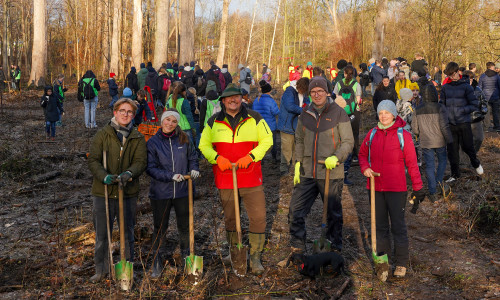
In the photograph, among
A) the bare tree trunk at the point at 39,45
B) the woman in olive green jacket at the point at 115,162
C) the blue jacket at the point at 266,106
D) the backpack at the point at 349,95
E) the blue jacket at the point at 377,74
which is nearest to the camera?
the woman in olive green jacket at the point at 115,162

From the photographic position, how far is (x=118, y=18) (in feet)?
99.6

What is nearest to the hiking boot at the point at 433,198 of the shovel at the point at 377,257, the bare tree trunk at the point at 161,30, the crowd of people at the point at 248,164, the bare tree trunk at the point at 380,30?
the crowd of people at the point at 248,164

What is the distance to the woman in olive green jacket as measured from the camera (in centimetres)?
482

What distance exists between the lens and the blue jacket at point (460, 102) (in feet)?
27.0

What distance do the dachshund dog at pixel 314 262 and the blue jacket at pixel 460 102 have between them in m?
4.40

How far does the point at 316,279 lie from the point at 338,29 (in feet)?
118

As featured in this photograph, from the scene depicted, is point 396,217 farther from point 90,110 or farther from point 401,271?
point 90,110

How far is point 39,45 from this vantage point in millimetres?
25875

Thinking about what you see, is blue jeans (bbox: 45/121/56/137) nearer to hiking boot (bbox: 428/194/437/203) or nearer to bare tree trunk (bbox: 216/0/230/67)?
hiking boot (bbox: 428/194/437/203)

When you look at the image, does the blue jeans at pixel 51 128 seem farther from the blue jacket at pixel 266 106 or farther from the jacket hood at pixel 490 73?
the jacket hood at pixel 490 73

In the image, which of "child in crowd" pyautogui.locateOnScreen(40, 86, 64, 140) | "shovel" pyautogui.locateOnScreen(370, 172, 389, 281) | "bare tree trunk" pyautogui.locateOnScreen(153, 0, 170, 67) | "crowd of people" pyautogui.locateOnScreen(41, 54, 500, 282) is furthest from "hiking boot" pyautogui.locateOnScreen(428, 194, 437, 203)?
"bare tree trunk" pyautogui.locateOnScreen(153, 0, 170, 67)

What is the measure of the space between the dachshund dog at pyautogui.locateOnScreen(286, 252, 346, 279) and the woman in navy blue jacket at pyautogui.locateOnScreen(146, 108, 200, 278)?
129cm

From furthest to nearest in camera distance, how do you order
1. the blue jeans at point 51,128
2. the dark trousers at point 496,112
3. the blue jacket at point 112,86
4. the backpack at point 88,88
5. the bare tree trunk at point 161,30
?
1. the bare tree trunk at point 161,30
2. the blue jacket at point 112,86
3. the backpack at point 88,88
4. the dark trousers at point 496,112
5. the blue jeans at point 51,128

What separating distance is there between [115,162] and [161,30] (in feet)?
56.4
